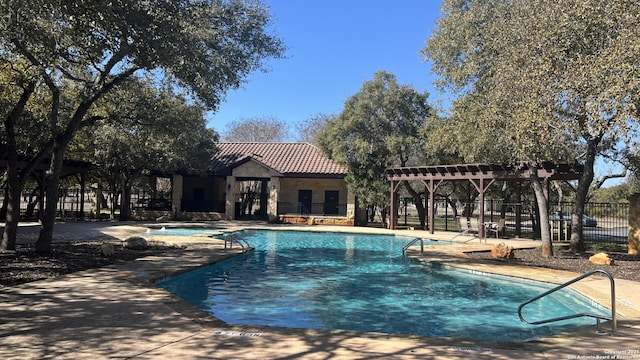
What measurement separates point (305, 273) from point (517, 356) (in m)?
7.64

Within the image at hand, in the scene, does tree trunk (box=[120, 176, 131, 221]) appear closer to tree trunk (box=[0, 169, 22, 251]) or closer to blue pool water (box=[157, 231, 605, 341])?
blue pool water (box=[157, 231, 605, 341])

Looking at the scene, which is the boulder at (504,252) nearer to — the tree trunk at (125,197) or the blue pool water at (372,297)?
the blue pool water at (372,297)

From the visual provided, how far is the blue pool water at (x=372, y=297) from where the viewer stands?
7.65 meters

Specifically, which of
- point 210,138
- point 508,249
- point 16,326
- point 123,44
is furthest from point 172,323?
point 210,138

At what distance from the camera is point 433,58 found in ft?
66.1

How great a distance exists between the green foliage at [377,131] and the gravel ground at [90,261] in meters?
11.9

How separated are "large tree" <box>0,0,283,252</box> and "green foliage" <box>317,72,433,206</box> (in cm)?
1435

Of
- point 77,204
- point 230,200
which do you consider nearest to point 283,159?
point 230,200

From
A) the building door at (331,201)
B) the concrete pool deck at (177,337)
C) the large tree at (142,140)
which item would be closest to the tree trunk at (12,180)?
the large tree at (142,140)

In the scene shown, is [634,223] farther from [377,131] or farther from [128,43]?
[128,43]

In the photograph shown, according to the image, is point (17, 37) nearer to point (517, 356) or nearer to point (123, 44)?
point (123, 44)

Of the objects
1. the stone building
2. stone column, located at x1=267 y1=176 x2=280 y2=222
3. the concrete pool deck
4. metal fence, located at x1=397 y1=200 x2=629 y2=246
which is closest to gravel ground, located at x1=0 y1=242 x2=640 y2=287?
the concrete pool deck

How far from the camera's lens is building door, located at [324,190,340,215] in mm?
31844

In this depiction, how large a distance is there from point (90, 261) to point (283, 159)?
22495mm
